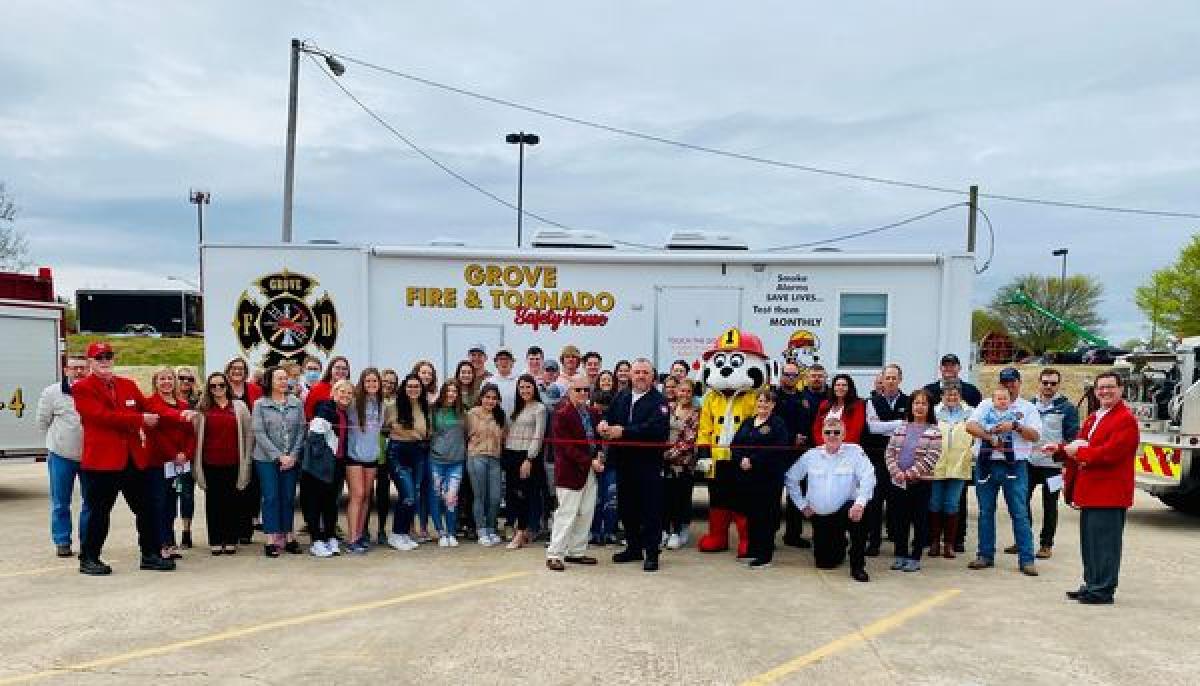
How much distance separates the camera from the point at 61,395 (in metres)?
6.54

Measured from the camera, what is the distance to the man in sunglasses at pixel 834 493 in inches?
245

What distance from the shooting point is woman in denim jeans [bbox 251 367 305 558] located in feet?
21.4

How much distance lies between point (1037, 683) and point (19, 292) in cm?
1118

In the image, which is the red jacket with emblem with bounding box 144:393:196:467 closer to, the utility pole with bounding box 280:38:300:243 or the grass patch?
the utility pole with bounding box 280:38:300:243

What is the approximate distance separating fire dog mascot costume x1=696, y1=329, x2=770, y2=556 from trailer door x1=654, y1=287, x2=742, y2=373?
113 cm

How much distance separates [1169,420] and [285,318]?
10.2 m

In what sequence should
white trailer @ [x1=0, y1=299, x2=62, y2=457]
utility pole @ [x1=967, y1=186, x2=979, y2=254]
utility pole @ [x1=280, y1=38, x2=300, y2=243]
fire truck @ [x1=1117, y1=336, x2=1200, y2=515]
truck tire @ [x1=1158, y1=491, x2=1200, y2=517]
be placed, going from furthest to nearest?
utility pole @ [x1=967, y1=186, x2=979, y2=254]
utility pole @ [x1=280, y1=38, x2=300, y2=243]
white trailer @ [x1=0, y1=299, x2=62, y2=457]
truck tire @ [x1=1158, y1=491, x2=1200, y2=517]
fire truck @ [x1=1117, y1=336, x2=1200, y2=515]

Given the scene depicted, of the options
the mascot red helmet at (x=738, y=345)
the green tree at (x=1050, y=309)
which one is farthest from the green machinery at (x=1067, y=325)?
the mascot red helmet at (x=738, y=345)

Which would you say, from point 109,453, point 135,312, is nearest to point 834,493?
point 109,453

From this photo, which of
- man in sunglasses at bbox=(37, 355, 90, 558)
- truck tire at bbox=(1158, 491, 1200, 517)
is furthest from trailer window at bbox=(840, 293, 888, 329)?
man in sunglasses at bbox=(37, 355, 90, 558)

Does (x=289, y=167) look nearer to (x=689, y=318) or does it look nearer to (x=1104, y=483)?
(x=689, y=318)

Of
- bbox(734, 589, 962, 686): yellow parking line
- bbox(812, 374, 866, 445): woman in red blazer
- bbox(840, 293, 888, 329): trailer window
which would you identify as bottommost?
bbox(734, 589, 962, 686): yellow parking line

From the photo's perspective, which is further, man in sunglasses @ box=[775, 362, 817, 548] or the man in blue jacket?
man in sunglasses @ box=[775, 362, 817, 548]

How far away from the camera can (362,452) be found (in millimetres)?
6766
